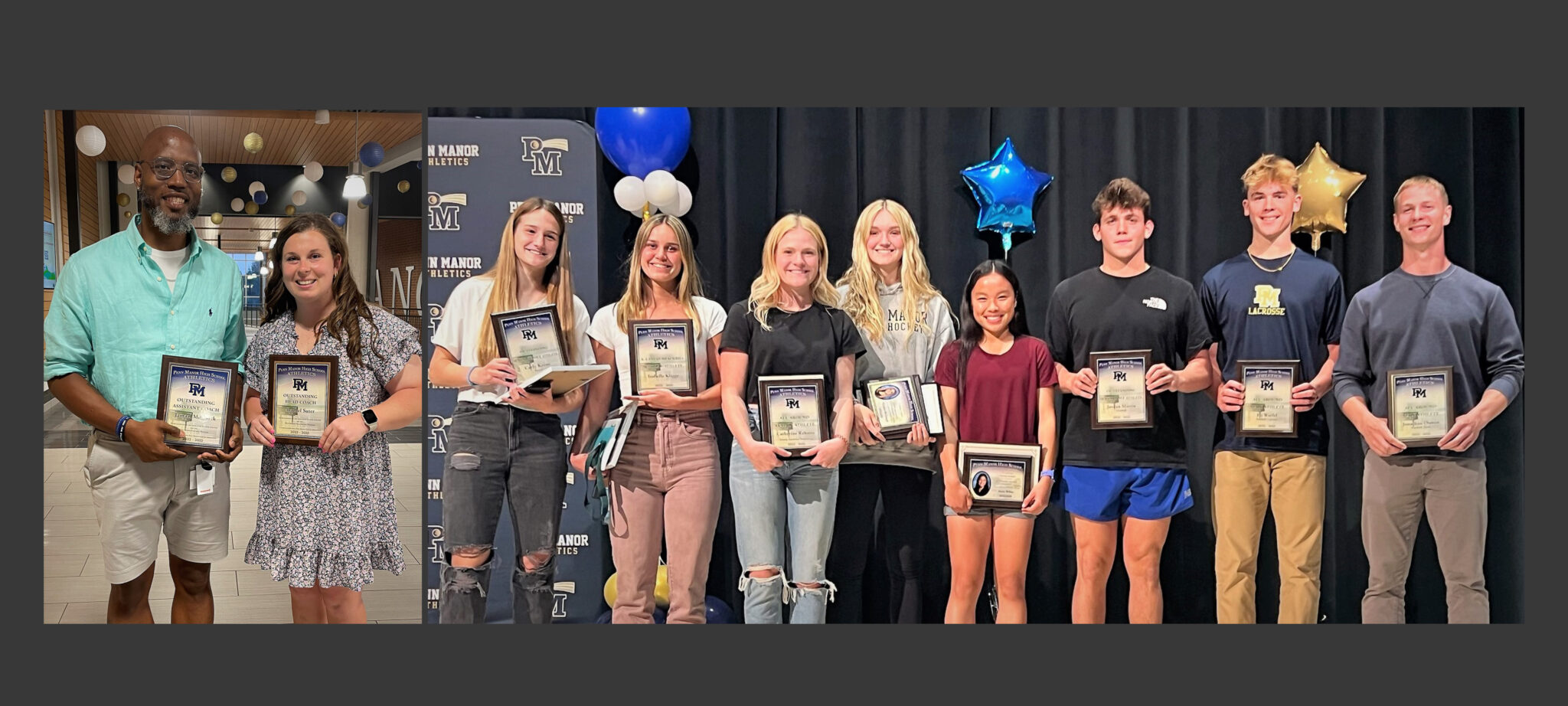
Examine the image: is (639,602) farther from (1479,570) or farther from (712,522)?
(1479,570)

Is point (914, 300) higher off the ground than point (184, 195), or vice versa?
point (184, 195)

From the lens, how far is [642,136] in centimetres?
475

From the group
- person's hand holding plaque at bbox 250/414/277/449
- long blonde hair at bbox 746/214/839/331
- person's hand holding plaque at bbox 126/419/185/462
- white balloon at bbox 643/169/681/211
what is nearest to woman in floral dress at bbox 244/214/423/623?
person's hand holding plaque at bbox 250/414/277/449

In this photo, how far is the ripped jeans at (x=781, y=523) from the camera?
467 cm

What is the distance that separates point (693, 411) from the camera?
15.3ft

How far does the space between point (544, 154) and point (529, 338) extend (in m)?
0.72

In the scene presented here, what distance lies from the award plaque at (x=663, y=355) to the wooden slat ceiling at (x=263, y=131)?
1132mm

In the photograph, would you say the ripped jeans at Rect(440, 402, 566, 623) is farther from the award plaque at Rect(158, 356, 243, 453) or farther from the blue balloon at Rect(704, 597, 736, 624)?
the award plaque at Rect(158, 356, 243, 453)

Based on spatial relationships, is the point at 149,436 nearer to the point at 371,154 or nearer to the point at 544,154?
the point at 371,154

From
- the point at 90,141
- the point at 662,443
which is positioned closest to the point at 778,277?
the point at 662,443

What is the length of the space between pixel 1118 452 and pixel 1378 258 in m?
1.25

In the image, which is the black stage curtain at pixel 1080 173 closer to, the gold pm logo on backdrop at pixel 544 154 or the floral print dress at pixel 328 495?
the gold pm logo on backdrop at pixel 544 154

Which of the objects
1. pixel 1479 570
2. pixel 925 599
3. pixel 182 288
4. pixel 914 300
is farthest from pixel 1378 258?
pixel 182 288

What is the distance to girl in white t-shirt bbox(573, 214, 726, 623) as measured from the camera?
463 centimetres
